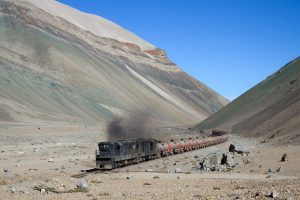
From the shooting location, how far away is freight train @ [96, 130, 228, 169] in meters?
36.9

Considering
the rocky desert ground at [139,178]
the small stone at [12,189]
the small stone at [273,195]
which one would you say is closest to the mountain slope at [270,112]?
the rocky desert ground at [139,178]

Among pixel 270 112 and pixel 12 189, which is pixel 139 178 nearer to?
pixel 12 189

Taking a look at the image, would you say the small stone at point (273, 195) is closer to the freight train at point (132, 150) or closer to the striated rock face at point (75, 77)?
the freight train at point (132, 150)

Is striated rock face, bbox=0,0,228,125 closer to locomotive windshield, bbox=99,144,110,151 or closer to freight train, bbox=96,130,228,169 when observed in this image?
freight train, bbox=96,130,228,169

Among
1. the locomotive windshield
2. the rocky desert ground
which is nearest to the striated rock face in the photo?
the rocky desert ground

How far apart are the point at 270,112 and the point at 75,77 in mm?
57766

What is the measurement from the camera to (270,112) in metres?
80.1

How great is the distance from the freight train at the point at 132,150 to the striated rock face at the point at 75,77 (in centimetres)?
4222

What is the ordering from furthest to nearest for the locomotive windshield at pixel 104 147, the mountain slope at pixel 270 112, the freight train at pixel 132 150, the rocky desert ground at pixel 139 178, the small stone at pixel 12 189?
the mountain slope at pixel 270 112, the locomotive windshield at pixel 104 147, the freight train at pixel 132 150, the small stone at pixel 12 189, the rocky desert ground at pixel 139 178

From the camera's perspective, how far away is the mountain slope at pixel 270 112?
63531 mm

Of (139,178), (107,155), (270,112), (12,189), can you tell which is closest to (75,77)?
(270,112)

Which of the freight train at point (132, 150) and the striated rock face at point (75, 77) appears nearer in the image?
the freight train at point (132, 150)

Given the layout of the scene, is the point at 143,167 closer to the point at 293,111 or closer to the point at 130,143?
the point at 130,143

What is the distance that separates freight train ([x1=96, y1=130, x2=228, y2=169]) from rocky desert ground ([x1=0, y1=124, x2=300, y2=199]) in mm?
839
